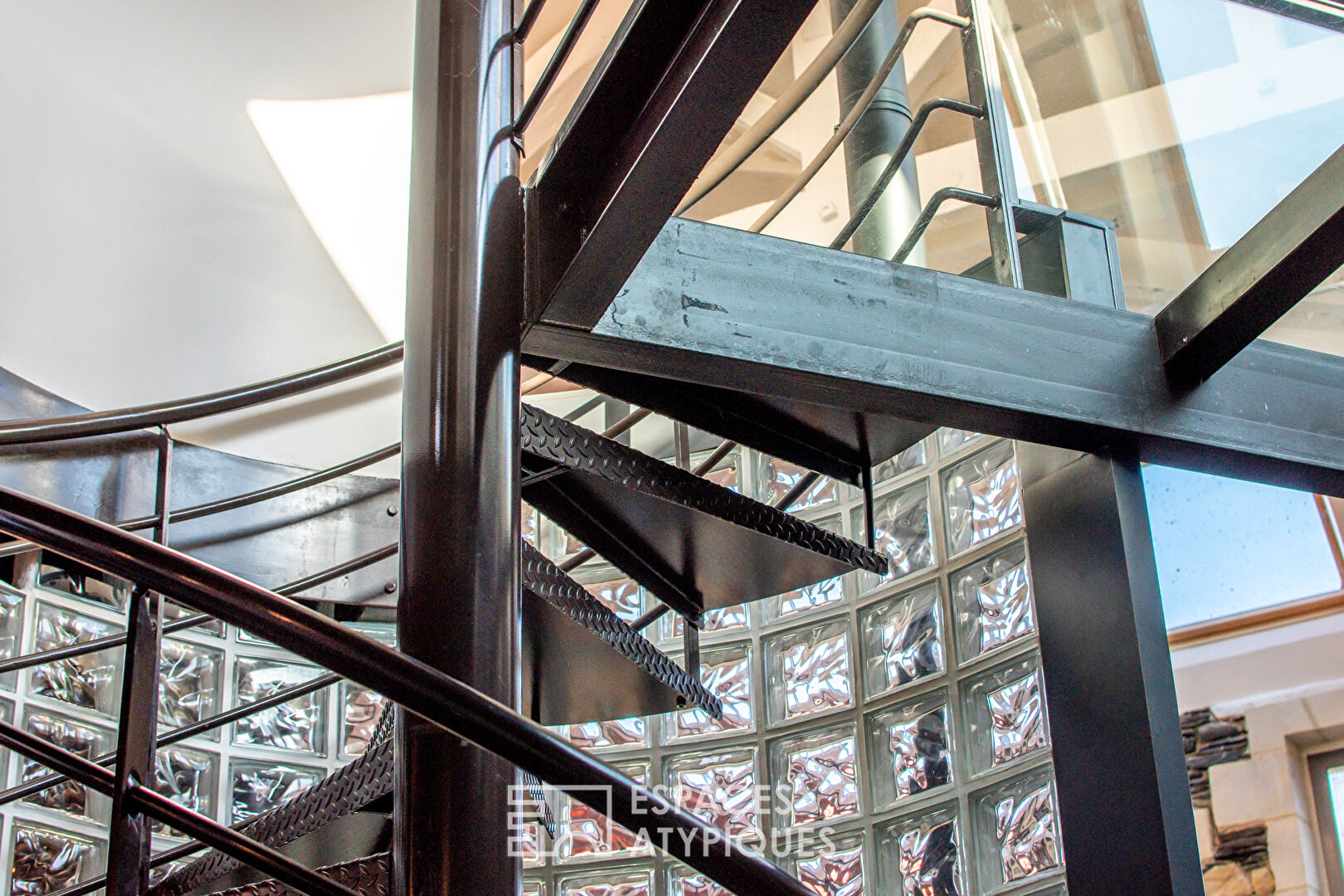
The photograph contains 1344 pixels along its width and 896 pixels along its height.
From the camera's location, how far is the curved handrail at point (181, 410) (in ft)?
7.96

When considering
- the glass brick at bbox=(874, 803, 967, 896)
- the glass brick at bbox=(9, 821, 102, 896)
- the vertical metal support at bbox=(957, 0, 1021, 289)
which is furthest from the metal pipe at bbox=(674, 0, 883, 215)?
the glass brick at bbox=(9, 821, 102, 896)

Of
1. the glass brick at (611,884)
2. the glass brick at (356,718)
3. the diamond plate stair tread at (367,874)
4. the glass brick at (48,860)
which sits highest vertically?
the glass brick at (356,718)

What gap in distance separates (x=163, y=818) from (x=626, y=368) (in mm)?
874

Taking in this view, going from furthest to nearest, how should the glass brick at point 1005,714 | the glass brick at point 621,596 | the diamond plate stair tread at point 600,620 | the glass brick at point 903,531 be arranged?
1. the glass brick at point 621,596
2. the glass brick at point 903,531
3. the glass brick at point 1005,714
4. the diamond plate stair tread at point 600,620

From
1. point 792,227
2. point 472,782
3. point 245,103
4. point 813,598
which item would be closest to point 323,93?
point 245,103

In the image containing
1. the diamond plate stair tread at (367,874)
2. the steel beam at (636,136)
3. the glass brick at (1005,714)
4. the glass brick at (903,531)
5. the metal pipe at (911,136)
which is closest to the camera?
the steel beam at (636,136)

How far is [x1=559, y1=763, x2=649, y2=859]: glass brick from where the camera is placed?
3.23m

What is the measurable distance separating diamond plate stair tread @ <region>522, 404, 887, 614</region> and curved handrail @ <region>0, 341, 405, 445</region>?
39 centimetres

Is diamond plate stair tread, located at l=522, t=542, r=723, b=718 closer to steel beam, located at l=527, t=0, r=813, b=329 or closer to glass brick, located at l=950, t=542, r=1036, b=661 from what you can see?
steel beam, located at l=527, t=0, r=813, b=329

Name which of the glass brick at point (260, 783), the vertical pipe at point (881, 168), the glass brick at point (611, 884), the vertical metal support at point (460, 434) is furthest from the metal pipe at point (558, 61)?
the glass brick at point (611, 884)

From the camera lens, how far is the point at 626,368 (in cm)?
192

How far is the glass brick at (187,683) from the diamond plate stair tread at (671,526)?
1311mm

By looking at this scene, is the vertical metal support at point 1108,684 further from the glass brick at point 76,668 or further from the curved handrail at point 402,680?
the glass brick at point 76,668

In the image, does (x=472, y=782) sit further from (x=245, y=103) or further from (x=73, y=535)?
(x=245, y=103)
